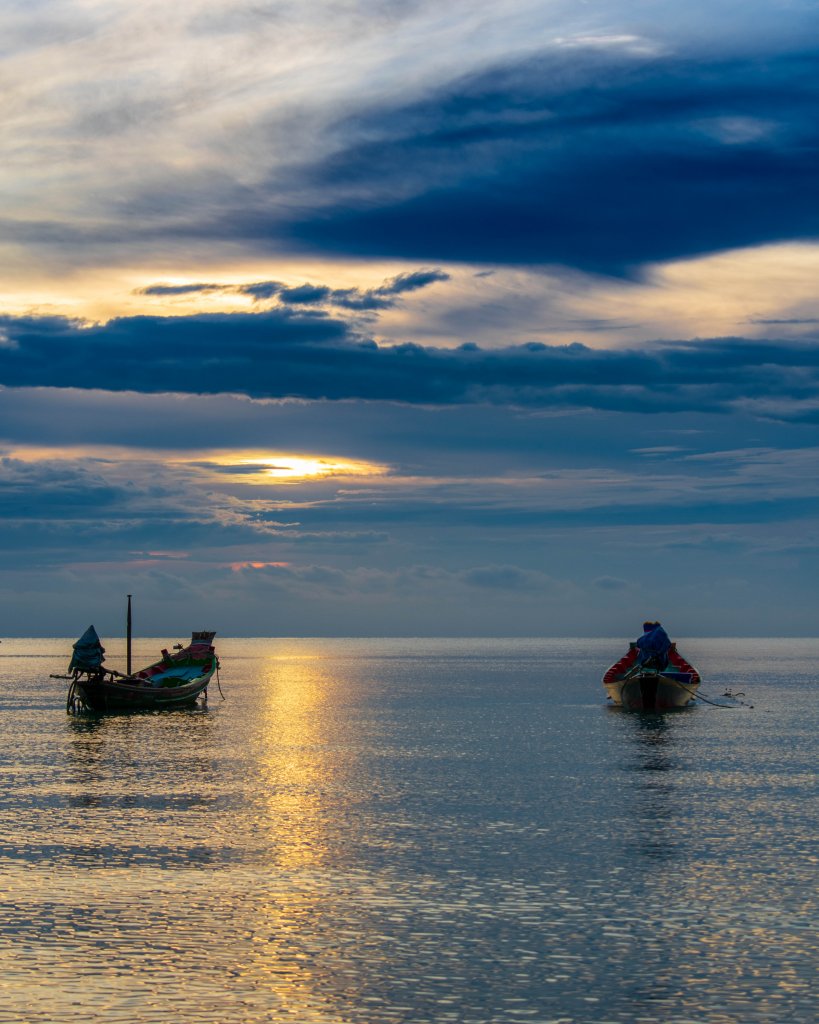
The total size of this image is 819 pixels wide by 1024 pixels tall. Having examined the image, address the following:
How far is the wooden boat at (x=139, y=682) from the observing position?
88875 mm

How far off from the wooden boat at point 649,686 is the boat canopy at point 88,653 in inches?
1590

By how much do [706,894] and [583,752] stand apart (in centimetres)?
3578

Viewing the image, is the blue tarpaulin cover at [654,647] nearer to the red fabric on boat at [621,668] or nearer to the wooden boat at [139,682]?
the red fabric on boat at [621,668]

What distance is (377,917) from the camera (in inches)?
960

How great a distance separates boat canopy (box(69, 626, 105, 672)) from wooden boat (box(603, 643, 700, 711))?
4037 cm

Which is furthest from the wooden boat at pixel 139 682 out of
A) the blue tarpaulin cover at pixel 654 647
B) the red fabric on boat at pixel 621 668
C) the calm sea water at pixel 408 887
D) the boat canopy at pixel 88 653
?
the blue tarpaulin cover at pixel 654 647

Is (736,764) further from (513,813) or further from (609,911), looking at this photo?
(609,911)

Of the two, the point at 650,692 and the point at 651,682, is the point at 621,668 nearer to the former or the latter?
the point at 650,692

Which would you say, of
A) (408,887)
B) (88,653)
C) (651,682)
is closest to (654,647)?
(651,682)

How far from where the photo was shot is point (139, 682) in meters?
96.6

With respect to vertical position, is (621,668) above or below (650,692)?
above

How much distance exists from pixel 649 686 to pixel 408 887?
70542mm

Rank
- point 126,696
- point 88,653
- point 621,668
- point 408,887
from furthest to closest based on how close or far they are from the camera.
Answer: point 621,668 → point 126,696 → point 88,653 → point 408,887

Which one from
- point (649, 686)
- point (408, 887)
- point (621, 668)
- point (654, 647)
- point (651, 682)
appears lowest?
point (649, 686)
